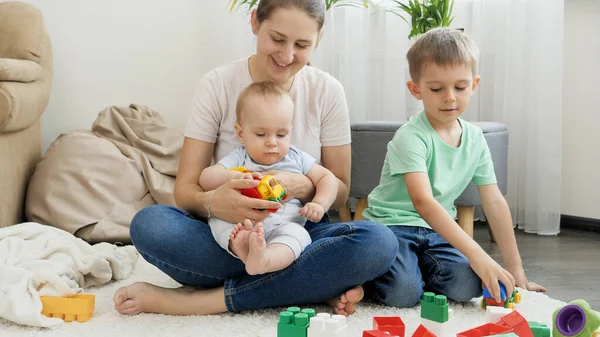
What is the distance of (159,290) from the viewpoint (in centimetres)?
168

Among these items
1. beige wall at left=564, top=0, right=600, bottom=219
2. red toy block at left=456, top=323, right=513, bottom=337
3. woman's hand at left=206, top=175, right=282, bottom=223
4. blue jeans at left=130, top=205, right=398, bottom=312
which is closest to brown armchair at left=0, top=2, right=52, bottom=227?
blue jeans at left=130, top=205, right=398, bottom=312

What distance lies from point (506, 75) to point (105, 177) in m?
1.74

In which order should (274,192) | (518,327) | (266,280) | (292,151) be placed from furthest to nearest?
(292,151), (266,280), (274,192), (518,327)

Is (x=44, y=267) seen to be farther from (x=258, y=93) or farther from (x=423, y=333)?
(x=423, y=333)

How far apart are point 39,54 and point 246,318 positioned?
169 cm

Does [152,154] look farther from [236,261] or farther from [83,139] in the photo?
[236,261]

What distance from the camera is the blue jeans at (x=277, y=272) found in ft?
5.32

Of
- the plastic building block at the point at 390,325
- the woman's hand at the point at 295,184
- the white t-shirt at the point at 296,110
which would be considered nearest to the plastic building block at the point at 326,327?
the plastic building block at the point at 390,325

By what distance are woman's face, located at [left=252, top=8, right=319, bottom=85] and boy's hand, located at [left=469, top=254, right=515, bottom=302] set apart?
0.64 m

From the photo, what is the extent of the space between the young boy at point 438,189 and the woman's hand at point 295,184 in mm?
259

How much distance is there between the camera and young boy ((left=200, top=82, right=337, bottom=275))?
5.16 ft

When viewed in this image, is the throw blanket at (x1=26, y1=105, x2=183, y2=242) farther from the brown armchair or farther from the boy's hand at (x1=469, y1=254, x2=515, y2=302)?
the boy's hand at (x1=469, y1=254, x2=515, y2=302)

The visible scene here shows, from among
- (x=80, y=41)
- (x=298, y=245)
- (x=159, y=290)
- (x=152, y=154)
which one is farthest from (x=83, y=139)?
(x=298, y=245)

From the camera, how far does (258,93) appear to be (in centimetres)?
167
